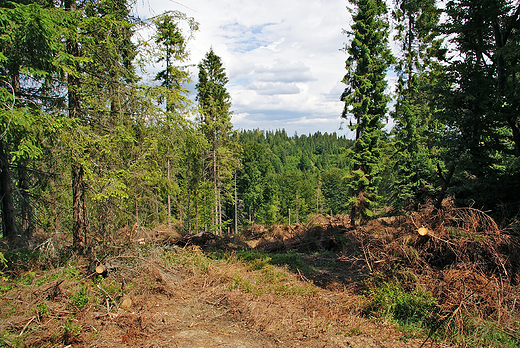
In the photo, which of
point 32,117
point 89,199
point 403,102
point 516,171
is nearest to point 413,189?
point 403,102

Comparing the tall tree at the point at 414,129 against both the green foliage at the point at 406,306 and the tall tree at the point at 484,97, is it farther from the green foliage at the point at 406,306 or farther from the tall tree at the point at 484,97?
the green foliage at the point at 406,306

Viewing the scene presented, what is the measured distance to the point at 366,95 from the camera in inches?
Answer: 691

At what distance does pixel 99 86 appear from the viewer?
25.2 ft

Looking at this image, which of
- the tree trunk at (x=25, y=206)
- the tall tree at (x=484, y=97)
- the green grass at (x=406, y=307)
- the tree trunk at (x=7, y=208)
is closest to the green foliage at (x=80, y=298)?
the tree trunk at (x=25, y=206)

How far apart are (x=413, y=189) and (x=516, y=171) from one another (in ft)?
28.5

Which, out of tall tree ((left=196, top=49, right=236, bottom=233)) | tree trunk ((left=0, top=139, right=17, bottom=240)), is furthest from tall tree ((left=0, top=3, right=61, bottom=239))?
tall tree ((left=196, top=49, right=236, bottom=233))

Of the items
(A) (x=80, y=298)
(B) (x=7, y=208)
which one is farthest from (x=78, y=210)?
(B) (x=7, y=208)

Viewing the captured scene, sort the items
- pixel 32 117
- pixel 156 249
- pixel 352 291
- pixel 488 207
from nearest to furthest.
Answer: pixel 32 117 → pixel 352 291 → pixel 488 207 → pixel 156 249

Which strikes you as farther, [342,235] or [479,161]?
[342,235]

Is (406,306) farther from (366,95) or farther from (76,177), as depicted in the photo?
(366,95)

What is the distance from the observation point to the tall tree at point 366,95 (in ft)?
55.4

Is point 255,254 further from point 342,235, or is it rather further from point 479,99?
point 479,99

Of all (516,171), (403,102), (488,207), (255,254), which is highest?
(403,102)

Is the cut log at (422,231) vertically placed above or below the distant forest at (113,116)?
below
